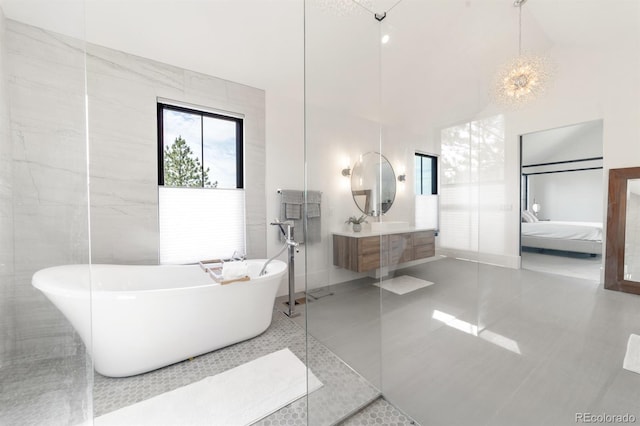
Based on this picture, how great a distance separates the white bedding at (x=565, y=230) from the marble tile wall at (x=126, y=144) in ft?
10.2

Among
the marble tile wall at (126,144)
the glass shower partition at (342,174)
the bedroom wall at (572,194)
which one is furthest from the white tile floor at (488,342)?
the marble tile wall at (126,144)

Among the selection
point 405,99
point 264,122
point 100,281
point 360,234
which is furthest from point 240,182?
point 405,99

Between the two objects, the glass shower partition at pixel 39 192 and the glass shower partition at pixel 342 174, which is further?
the glass shower partition at pixel 342 174

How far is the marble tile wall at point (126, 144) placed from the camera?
224 cm

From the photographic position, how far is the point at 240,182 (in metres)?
3.02

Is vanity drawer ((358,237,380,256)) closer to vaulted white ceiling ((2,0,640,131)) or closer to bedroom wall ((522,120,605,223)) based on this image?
vaulted white ceiling ((2,0,640,131))

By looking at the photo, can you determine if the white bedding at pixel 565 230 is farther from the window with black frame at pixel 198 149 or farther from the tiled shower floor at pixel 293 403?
the window with black frame at pixel 198 149

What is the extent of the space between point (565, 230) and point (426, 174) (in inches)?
32.7

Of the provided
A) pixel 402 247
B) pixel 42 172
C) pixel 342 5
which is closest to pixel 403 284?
pixel 402 247

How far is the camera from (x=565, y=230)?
1.42 metres

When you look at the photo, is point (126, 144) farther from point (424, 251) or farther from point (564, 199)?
point (564, 199)

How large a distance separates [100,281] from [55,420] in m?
1.18

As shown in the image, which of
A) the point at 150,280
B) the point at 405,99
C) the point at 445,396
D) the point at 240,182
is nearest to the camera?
the point at 445,396

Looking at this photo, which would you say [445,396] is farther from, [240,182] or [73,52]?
[240,182]
